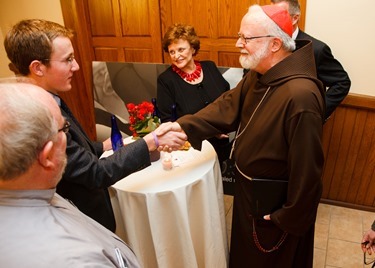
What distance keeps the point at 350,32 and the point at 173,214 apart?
6.35 ft

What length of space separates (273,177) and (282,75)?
51 cm

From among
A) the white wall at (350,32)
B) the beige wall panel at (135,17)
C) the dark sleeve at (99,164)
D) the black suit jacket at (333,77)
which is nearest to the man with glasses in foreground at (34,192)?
the dark sleeve at (99,164)

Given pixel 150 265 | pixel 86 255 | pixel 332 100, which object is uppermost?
pixel 86 255

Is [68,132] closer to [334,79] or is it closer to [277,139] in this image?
[277,139]

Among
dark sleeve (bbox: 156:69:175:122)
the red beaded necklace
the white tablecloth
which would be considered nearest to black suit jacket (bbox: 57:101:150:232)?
the white tablecloth

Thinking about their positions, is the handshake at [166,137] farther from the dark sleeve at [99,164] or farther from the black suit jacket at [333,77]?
the black suit jacket at [333,77]

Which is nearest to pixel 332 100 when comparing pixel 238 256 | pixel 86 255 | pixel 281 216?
pixel 281 216

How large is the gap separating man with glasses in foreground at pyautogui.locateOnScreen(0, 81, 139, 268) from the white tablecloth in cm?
78

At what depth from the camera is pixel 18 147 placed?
67 cm

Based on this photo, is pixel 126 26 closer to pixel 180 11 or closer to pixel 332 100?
pixel 180 11

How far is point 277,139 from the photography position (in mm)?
1389

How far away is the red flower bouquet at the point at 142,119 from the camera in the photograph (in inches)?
66.1

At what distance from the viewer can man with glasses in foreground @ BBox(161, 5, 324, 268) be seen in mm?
1316

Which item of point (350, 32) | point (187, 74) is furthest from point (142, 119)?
point (350, 32)
